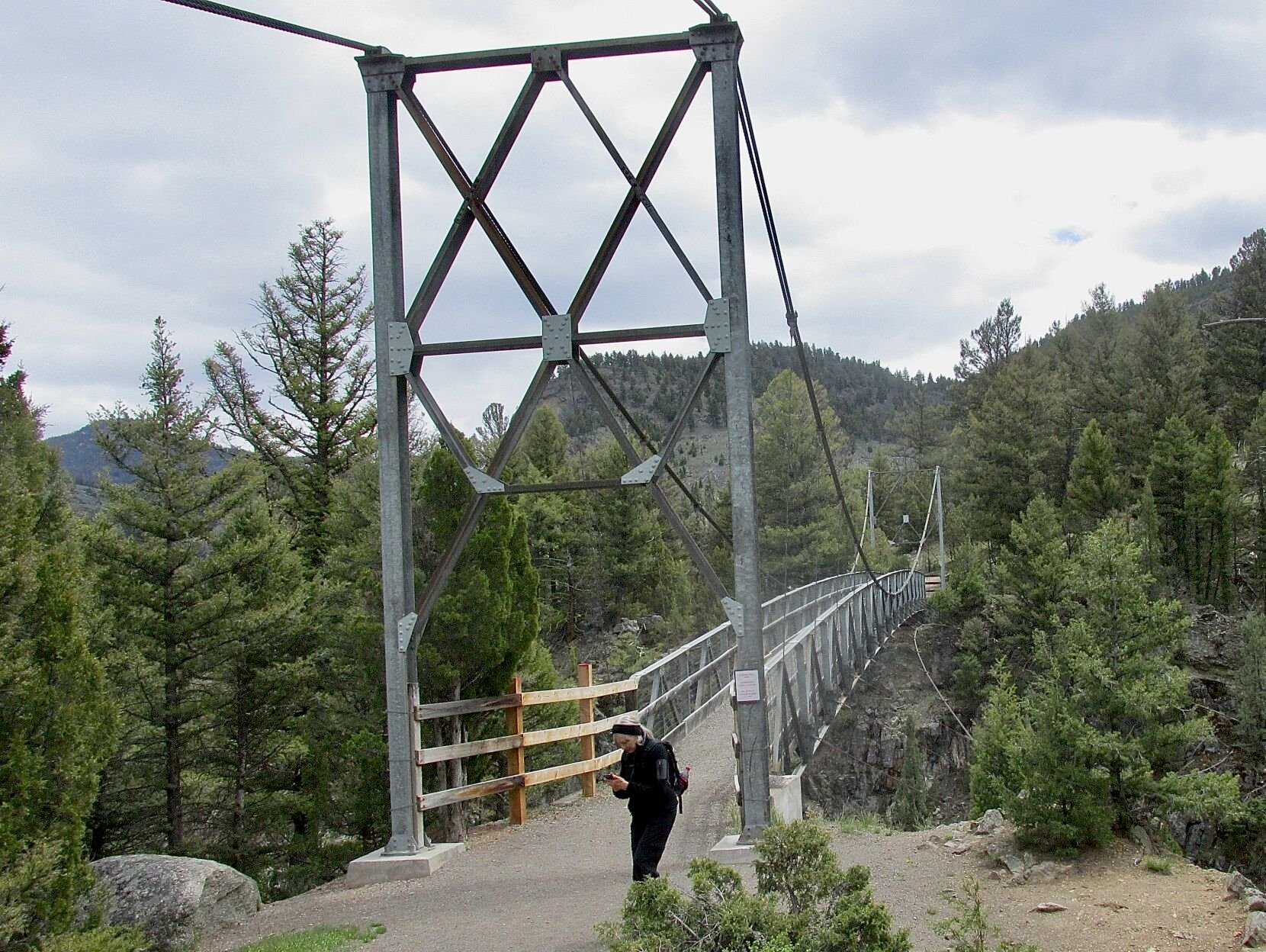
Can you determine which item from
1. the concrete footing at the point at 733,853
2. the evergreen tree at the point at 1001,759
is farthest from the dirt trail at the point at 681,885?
the evergreen tree at the point at 1001,759

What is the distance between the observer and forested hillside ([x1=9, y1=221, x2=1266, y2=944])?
20.2 feet

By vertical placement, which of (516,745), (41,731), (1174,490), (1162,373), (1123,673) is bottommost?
(516,745)

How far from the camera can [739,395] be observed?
6.44 meters

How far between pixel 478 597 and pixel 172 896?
3.36 metres

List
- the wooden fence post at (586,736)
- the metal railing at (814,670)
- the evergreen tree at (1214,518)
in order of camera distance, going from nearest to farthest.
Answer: the metal railing at (814,670) → the wooden fence post at (586,736) → the evergreen tree at (1214,518)

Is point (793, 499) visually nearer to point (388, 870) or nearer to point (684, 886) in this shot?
point (388, 870)

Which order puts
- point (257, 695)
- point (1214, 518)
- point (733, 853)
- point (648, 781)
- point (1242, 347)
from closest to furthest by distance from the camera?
point (648, 781), point (733, 853), point (257, 695), point (1214, 518), point (1242, 347)

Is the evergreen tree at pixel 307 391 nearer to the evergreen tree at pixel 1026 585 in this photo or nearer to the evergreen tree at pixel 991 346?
the evergreen tree at pixel 1026 585

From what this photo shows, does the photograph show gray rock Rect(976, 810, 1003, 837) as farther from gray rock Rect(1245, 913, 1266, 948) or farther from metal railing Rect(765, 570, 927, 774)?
gray rock Rect(1245, 913, 1266, 948)

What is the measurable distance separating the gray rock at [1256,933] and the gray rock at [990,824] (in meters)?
2.14

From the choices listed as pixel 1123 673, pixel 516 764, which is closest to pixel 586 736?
pixel 516 764

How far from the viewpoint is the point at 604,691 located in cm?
938

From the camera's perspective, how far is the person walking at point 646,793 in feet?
16.5

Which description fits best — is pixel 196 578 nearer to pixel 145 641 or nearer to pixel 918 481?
pixel 145 641
